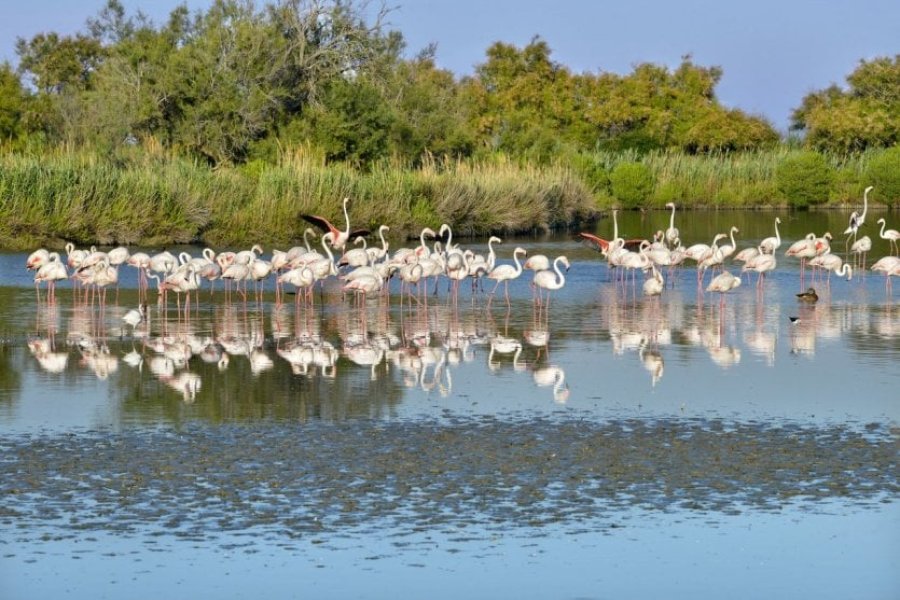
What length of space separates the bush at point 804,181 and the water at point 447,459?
39.8m

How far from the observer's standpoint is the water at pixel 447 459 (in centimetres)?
754

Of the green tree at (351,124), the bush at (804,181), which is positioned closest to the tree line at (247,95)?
the green tree at (351,124)

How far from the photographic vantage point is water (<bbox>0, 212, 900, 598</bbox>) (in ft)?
24.7

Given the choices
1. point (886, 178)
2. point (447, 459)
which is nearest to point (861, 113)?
point (886, 178)

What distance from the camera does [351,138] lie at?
42750 mm

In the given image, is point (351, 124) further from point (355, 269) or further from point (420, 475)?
point (420, 475)

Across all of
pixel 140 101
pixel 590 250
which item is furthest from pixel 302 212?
pixel 140 101

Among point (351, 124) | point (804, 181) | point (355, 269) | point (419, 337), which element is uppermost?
point (351, 124)

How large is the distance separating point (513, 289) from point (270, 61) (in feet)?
76.4

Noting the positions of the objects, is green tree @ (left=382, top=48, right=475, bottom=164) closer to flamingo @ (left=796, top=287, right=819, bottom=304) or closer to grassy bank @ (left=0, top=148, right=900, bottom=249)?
grassy bank @ (left=0, top=148, right=900, bottom=249)

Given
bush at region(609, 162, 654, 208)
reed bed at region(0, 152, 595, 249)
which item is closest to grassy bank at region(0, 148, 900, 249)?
reed bed at region(0, 152, 595, 249)

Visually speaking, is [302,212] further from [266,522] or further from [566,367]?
[266,522]

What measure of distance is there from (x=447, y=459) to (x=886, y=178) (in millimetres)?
48736

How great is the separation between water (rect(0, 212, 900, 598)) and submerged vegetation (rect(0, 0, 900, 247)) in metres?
14.0
